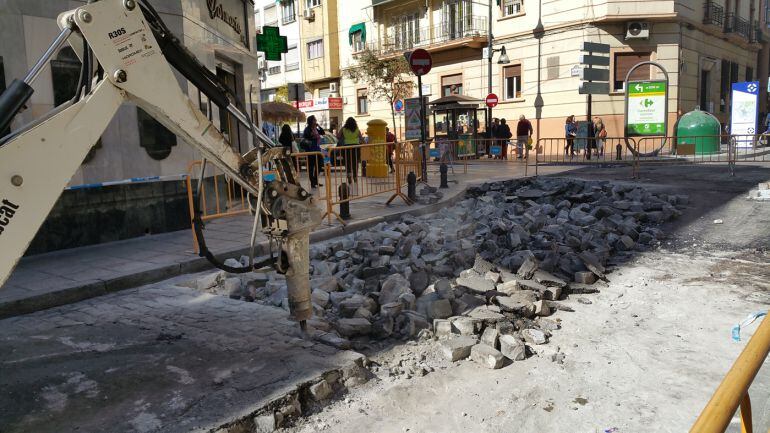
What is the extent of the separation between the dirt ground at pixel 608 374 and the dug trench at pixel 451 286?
8 cm

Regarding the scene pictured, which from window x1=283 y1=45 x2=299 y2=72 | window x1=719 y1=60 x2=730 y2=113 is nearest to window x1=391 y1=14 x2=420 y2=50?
window x1=283 y1=45 x2=299 y2=72

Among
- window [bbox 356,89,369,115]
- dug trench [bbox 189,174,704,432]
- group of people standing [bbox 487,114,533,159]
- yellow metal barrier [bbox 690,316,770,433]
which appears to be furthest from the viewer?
window [bbox 356,89,369,115]

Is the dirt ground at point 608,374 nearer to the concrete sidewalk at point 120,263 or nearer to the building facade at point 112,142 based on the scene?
the concrete sidewalk at point 120,263

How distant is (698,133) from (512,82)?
12456 millimetres

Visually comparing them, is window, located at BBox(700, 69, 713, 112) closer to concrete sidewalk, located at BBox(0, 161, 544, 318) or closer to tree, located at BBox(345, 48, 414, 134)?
tree, located at BBox(345, 48, 414, 134)

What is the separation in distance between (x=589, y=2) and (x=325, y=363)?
26823mm

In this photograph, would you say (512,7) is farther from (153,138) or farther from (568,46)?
(153,138)

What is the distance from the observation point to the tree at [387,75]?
1348 inches

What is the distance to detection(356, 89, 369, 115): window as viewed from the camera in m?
39.3

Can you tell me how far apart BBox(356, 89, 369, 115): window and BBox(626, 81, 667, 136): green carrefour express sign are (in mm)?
23248

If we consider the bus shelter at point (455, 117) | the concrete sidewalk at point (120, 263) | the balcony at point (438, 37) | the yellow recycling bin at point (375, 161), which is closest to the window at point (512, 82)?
the balcony at point (438, 37)

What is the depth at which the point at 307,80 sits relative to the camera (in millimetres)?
44219

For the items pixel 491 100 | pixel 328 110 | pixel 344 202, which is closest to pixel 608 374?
pixel 344 202

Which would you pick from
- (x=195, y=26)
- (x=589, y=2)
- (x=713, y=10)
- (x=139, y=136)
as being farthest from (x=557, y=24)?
(x=139, y=136)
